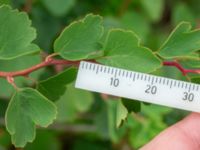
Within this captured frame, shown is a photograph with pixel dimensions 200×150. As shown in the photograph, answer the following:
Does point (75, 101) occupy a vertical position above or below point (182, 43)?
below

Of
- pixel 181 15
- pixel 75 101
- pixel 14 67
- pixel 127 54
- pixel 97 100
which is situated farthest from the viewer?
pixel 181 15

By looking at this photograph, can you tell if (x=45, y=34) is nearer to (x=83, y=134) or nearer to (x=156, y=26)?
(x=83, y=134)

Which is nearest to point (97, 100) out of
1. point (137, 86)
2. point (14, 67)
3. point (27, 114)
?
point (14, 67)

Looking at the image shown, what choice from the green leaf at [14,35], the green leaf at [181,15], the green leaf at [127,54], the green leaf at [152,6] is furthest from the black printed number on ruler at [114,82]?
the green leaf at [181,15]

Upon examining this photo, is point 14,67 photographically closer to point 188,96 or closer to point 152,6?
point 188,96

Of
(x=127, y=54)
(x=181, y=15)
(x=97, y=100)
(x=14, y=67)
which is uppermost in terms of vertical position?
(x=127, y=54)

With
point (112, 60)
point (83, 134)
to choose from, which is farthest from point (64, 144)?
point (112, 60)

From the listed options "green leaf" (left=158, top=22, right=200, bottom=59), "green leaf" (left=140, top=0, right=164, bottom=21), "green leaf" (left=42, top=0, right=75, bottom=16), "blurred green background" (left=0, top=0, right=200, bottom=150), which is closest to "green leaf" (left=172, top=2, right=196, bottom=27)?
"blurred green background" (left=0, top=0, right=200, bottom=150)

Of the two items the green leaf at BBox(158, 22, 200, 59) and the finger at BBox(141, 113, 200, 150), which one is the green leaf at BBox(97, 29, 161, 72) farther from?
the finger at BBox(141, 113, 200, 150)
